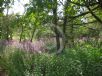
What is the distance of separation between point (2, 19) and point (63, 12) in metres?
12.1

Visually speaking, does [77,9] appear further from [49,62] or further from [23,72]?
[23,72]

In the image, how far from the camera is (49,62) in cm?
490

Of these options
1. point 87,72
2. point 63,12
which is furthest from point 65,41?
point 87,72

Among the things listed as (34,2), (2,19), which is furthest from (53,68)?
(2,19)

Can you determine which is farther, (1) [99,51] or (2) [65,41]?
(2) [65,41]

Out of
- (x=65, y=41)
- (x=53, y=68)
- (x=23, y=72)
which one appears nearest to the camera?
(x=53, y=68)

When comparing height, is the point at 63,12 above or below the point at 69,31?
above

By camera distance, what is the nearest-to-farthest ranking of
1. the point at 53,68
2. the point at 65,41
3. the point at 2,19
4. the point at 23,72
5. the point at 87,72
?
the point at 87,72, the point at 53,68, the point at 23,72, the point at 65,41, the point at 2,19

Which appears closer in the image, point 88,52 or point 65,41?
point 88,52

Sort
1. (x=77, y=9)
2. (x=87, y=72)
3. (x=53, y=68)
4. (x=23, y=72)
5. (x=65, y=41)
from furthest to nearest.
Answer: (x=65, y=41) → (x=23, y=72) → (x=77, y=9) → (x=53, y=68) → (x=87, y=72)

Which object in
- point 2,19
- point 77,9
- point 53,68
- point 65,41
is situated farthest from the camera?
point 2,19

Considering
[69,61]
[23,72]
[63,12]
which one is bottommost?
[23,72]

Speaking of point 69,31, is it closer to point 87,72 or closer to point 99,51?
point 99,51

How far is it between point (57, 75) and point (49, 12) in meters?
1.54
